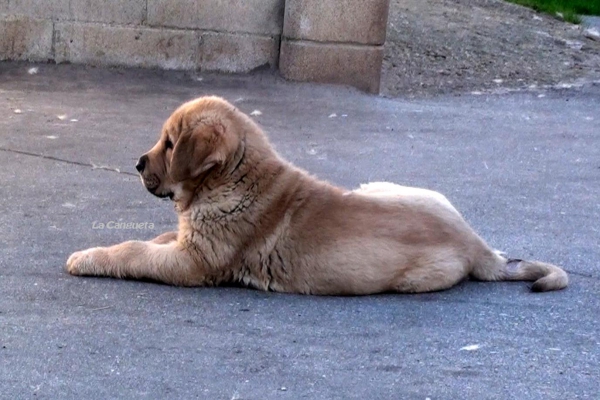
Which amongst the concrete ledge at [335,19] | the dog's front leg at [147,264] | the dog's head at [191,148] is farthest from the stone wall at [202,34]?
the dog's front leg at [147,264]

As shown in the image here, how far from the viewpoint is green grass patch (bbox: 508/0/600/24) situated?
16141mm

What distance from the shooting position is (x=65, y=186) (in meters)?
7.41

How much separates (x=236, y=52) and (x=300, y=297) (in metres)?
6.28

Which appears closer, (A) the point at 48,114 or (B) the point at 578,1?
(A) the point at 48,114

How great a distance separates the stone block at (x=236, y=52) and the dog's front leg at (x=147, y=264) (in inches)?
237

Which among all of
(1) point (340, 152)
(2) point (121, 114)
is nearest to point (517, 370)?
(1) point (340, 152)

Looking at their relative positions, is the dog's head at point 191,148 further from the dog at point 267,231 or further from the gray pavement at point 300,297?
the gray pavement at point 300,297

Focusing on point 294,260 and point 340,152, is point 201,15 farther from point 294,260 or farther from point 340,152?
point 294,260

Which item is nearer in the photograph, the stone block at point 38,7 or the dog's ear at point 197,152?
the dog's ear at point 197,152

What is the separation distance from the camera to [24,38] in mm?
11109

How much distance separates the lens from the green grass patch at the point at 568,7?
16.1m

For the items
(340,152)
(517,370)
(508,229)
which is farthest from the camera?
(340,152)

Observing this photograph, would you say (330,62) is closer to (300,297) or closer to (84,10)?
(84,10)

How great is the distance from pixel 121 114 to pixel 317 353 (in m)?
5.58
